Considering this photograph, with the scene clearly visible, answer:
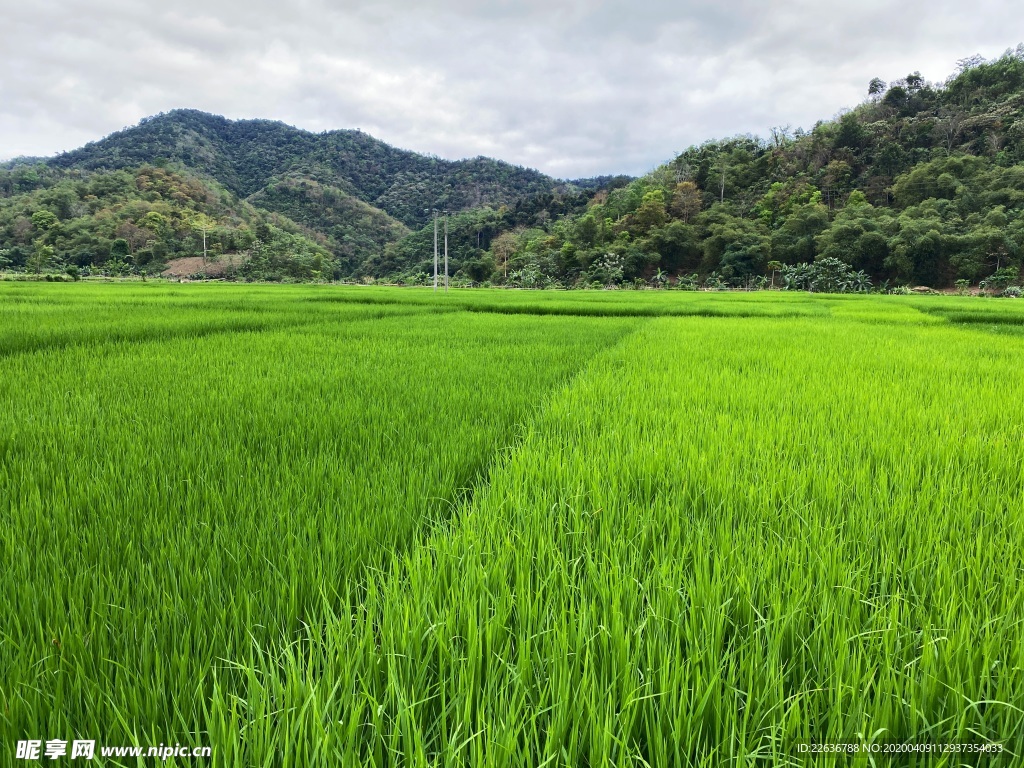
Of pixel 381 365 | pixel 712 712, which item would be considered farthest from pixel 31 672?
pixel 381 365

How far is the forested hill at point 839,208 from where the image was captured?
32781 mm

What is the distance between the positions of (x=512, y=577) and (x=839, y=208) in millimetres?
54470

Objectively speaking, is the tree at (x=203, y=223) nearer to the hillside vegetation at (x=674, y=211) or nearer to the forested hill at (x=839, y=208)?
the hillside vegetation at (x=674, y=211)

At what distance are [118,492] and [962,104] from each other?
71.0 m

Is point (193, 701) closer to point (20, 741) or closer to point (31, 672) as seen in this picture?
point (20, 741)

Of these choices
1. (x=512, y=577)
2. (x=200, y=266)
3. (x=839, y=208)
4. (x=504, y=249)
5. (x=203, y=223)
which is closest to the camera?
(x=512, y=577)

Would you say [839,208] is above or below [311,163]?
below

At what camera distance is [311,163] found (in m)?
79.8

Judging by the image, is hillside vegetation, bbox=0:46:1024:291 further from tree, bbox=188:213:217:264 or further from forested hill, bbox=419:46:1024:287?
tree, bbox=188:213:217:264

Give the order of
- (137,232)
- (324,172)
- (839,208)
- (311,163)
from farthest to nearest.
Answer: (311,163) < (324,172) < (137,232) < (839,208)

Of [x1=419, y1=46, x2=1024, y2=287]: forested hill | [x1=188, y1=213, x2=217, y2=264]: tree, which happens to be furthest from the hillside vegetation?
[x1=188, y1=213, x2=217, y2=264]: tree

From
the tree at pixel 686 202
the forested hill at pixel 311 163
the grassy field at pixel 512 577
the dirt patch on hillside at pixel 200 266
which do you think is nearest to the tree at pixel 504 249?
the tree at pixel 686 202

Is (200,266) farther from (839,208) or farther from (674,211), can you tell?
(839,208)

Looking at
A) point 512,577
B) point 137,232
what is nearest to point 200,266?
point 137,232
